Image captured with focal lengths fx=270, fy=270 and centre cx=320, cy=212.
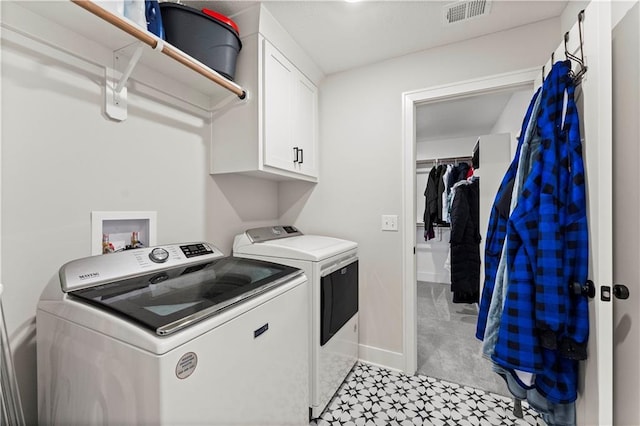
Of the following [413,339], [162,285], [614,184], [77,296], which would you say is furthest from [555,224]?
[77,296]

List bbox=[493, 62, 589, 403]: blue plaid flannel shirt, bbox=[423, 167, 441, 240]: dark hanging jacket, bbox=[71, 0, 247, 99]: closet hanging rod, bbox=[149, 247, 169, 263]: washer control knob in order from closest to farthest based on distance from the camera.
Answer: bbox=[71, 0, 247, 99]: closet hanging rod
bbox=[493, 62, 589, 403]: blue plaid flannel shirt
bbox=[149, 247, 169, 263]: washer control knob
bbox=[423, 167, 441, 240]: dark hanging jacket

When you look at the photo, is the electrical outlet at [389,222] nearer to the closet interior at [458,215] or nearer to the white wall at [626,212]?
the closet interior at [458,215]

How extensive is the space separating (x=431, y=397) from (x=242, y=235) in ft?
5.32

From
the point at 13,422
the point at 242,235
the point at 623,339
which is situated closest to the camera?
the point at 13,422

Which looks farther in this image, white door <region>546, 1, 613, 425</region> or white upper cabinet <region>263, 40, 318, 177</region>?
white upper cabinet <region>263, 40, 318, 177</region>

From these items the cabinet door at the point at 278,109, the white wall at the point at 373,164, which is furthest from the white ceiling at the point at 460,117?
the cabinet door at the point at 278,109

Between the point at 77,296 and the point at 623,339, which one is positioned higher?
the point at 77,296

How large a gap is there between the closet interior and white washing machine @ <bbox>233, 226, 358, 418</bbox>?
0.73 meters

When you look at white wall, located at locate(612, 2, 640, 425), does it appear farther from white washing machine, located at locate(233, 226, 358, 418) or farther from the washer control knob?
the washer control knob

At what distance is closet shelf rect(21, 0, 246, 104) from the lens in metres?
0.95

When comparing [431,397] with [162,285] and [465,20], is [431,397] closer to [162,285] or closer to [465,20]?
[162,285]

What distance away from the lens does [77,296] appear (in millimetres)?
886

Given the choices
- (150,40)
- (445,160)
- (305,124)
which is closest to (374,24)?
(305,124)

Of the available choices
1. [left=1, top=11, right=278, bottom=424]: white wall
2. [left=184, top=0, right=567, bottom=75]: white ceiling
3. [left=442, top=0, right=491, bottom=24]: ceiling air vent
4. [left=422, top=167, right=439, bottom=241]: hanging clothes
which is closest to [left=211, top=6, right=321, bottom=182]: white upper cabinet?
[left=184, top=0, right=567, bottom=75]: white ceiling
